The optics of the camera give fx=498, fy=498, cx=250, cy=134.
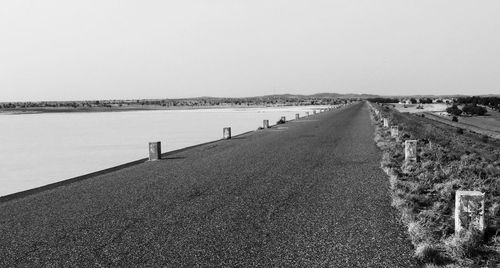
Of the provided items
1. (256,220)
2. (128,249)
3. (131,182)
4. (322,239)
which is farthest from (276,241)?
(131,182)

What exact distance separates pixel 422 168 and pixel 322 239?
617 centimetres

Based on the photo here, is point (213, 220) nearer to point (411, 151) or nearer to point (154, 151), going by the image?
point (411, 151)

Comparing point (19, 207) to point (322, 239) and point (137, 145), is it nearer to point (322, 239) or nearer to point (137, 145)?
point (322, 239)

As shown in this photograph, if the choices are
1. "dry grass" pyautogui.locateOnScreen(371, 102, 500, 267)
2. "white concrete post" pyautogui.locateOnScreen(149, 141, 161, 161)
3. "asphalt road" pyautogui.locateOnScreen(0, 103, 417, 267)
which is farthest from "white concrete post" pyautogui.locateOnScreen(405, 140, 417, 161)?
"white concrete post" pyautogui.locateOnScreen(149, 141, 161, 161)

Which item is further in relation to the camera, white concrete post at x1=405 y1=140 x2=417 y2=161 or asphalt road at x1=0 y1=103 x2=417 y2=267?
white concrete post at x1=405 y1=140 x2=417 y2=161

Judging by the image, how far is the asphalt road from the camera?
575 centimetres

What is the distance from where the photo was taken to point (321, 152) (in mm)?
16547

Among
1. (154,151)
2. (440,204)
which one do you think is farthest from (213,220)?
(154,151)

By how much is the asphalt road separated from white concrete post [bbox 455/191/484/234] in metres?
0.69

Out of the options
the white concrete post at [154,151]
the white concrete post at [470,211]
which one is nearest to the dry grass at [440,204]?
the white concrete post at [470,211]

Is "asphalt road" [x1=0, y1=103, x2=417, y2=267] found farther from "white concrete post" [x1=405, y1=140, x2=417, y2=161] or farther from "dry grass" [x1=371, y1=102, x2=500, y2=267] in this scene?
"white concrete post" [x1=405, y1=140, x2=417, y2=161]

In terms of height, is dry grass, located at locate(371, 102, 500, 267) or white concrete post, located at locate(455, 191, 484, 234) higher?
white concrete post, located at locate(455, 191, 484, 234)

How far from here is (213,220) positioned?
7.46 metres

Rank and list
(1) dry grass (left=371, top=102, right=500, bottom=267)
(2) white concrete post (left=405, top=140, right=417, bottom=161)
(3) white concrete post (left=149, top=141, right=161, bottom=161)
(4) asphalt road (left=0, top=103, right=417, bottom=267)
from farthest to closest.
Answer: (3) white concrete post (left=149, top=141, right=161, bottom=161) < (2) white concrete post (left=405, top=140, right=417, bottom=161) < (4) asphalt road (left=0, top=103, right=417, bottom=267) < (1) dry grass (left=371, top=102, right=500, bottom=267)
